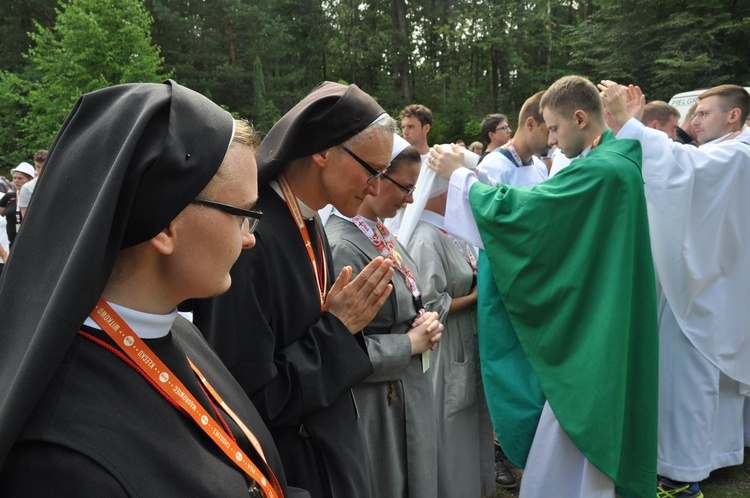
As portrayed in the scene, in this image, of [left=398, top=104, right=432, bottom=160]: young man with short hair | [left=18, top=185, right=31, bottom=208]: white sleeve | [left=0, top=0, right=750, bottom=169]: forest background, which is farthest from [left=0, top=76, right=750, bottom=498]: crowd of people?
[left=0, top=0, right=750, bottom=169]: forest background

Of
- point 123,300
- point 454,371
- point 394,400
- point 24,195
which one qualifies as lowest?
point 454,371

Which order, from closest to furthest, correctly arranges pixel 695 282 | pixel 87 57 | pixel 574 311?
pixel 574 311 < pixel 695 282 < pixel 87 57

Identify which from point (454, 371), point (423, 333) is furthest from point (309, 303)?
point (454, 371)

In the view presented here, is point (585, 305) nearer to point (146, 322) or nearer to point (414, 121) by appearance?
point (146, 322)

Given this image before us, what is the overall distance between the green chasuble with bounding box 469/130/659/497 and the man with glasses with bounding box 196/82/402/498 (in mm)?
1355

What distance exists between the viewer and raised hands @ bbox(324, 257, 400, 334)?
187cm

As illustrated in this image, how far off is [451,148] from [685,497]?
279cm

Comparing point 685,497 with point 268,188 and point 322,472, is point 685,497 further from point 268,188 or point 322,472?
point 268,188

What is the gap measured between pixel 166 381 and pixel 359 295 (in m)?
0.87

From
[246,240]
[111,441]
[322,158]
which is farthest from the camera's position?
[322,158]

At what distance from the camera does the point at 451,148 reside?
11.3 feet

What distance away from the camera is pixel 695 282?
385 centimetres

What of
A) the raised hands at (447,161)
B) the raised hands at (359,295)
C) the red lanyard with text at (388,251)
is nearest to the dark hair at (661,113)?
the raised hands at (447,161)

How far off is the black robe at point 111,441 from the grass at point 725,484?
10.7 ft
